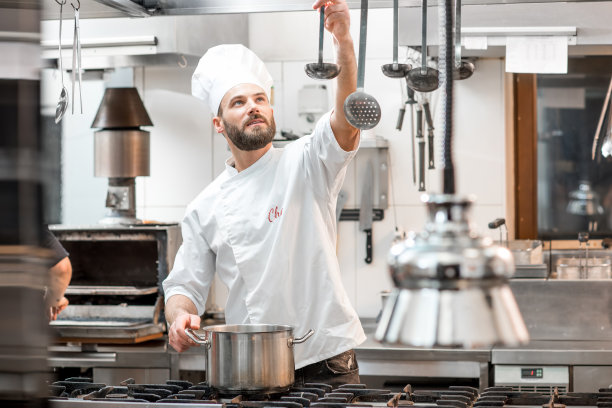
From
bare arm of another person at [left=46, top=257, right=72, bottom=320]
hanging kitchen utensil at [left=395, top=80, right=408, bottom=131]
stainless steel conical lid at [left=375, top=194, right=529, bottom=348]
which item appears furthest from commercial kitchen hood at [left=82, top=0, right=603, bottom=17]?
stainless steel conical lid at [left=375, top=194, right=529, bottom=348]

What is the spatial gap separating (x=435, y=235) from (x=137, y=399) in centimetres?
124

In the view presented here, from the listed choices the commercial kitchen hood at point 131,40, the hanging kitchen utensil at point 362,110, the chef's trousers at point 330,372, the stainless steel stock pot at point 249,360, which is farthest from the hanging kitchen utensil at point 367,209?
the hanging kitchen utensil at point 362,110

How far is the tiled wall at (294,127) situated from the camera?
12.6 feet

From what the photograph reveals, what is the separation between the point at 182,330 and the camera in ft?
7.02

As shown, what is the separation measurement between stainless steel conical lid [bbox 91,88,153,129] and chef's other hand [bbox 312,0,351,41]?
208cm

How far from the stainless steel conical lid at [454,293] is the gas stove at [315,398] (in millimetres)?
957

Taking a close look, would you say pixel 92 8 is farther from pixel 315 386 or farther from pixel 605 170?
pixel 605 170

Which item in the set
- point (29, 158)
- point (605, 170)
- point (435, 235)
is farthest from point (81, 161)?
point (435, 235)

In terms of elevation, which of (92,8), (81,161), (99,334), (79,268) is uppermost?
(92,8)

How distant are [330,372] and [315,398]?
397 mm

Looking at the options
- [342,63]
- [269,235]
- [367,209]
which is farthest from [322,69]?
[367,209]

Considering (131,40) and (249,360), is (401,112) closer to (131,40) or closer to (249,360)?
(131,40)

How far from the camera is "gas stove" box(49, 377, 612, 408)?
1837 millimetres

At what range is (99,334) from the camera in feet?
11.2
